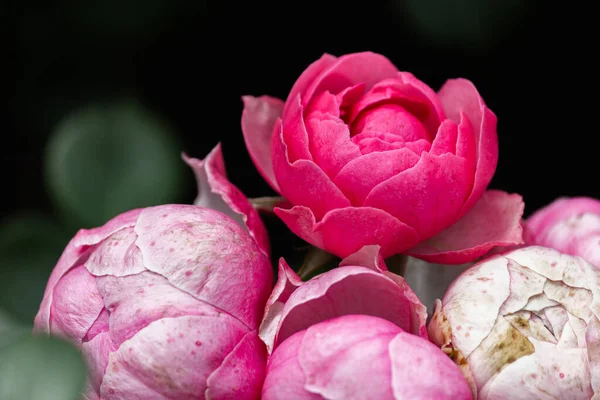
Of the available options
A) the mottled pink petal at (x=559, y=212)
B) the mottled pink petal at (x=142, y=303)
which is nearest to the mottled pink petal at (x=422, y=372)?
the mottled pink petal at (x=142, y=303)

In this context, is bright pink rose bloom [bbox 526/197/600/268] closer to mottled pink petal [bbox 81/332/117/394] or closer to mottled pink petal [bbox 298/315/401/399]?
mottled pink petal [bbox 298/315/401/399]

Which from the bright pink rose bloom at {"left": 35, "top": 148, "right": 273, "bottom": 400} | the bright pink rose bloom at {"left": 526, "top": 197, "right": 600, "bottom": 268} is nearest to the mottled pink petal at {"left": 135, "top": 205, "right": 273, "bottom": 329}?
the bright pink rose bloom at {"left": 35, "top": 148, "right": 273, "bottom": 400}

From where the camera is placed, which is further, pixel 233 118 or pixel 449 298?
pixel 233 118

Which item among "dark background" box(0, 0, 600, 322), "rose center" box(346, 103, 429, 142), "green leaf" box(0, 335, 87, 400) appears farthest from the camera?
"dark background" box(0, 0, 600, 322)

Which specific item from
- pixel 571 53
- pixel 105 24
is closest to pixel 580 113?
pixel 571 53

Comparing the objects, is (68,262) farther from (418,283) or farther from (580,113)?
(580,113)

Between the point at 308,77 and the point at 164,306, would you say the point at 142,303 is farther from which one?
the point at 308,77

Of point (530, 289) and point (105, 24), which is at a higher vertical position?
point (105, 24)
